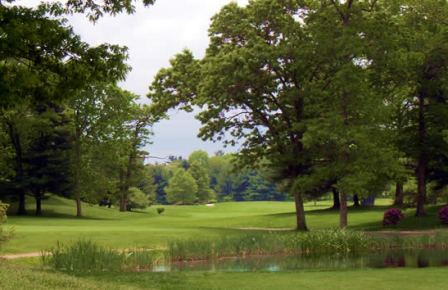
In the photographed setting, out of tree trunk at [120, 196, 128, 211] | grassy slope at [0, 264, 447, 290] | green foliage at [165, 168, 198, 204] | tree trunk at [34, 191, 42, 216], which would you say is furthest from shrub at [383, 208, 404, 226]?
green foliage at [165, 168, 198, 204]

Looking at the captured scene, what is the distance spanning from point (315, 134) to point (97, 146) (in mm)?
31496

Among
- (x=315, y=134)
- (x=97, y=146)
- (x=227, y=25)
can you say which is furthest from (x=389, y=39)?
(x=97, y=146)

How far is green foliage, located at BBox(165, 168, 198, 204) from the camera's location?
119 m

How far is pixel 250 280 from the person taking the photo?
54.1 feet

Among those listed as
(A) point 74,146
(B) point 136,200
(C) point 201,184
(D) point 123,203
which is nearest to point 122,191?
(D) point 123,203

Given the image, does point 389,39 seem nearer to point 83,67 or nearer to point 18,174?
point 83,67

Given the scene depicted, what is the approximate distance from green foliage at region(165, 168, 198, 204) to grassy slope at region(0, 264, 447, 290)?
102 metres

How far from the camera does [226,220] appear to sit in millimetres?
50125

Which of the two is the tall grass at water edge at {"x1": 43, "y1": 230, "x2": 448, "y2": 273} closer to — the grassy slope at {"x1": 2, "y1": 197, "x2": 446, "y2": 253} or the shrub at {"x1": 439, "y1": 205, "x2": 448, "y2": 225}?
the grassy slope at {"x1": 2, "y1": 197, "x2": 446, "y2": 253}

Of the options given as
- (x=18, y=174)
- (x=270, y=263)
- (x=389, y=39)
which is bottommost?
(x=270, y=263)

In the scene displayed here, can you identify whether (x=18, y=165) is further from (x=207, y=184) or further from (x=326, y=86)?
(x=207, y=184)

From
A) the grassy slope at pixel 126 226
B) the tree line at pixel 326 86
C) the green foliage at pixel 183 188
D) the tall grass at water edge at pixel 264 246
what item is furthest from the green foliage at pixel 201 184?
the tall grass at water edge at pixel 264 246

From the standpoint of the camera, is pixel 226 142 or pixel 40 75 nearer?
pixel 40 75

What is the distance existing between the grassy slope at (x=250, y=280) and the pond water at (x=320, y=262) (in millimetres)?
2456
